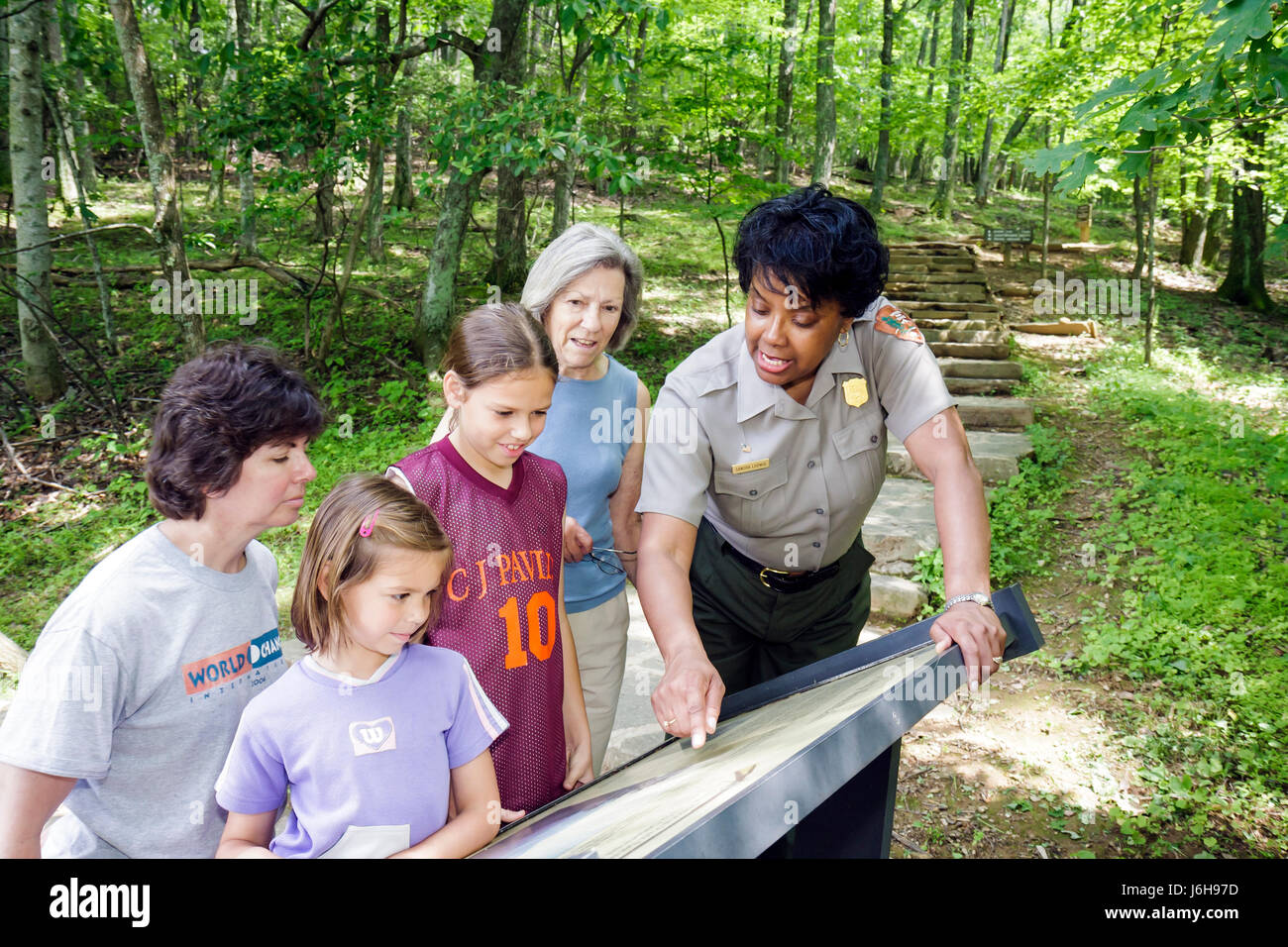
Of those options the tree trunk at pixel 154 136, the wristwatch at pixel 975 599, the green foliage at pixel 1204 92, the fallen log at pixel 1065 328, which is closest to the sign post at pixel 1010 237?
the fallen log at pixel 1065 328

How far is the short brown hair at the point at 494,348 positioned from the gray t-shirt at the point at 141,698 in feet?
2.18

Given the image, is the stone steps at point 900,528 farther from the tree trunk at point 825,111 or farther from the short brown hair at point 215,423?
the tree trunk at point 825,111

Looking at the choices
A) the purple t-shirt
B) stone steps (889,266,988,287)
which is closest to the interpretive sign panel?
the purple t-shirt

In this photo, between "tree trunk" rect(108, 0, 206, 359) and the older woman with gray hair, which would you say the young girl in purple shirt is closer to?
the older woman with gray hair

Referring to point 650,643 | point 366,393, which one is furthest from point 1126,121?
point 366,393

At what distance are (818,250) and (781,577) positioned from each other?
990 millimetres

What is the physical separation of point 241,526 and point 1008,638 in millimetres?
1518

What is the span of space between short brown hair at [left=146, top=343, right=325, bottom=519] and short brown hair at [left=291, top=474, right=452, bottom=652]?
19 centimetres

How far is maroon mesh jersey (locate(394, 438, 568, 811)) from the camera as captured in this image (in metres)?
1.85

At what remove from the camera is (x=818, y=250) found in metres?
1.94

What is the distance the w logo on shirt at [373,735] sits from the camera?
4.99 ft

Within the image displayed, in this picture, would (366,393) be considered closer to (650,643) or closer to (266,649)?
(650,643)

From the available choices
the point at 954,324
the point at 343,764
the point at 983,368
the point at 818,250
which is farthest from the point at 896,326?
the point at 954,324

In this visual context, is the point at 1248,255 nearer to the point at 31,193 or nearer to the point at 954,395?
the point at 954,395
